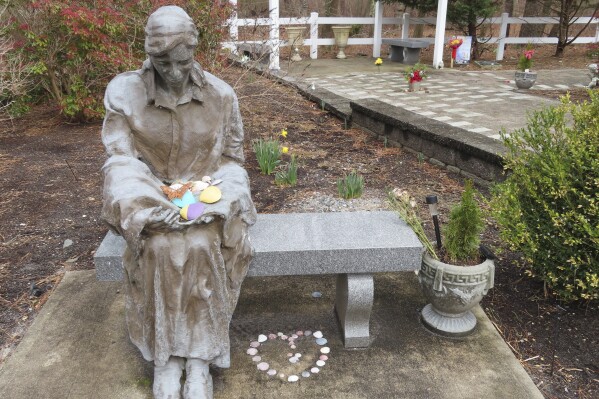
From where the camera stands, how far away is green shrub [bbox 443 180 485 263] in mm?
2879

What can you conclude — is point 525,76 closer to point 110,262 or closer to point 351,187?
point 351,187

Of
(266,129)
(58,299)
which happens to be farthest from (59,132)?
(58,299)

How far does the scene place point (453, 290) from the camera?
2812mm

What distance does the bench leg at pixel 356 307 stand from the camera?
110 inches

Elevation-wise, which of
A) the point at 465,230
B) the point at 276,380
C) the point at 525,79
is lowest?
the point at 276,380

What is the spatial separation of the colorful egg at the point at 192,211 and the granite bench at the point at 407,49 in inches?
464

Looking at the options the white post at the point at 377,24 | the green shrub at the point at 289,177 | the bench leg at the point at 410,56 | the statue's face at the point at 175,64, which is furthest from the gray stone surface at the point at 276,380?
the white post at the point at 377,24

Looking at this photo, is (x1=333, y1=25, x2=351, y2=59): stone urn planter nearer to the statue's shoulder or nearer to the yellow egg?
the statue's shoulder

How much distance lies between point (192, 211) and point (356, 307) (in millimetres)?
1057

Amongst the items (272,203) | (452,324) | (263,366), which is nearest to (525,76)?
(272,203)

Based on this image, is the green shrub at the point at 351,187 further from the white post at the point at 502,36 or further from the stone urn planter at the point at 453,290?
the white post at the point at 502,36

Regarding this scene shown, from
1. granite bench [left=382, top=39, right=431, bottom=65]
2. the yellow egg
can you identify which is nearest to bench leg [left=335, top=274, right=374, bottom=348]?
the yellow egg

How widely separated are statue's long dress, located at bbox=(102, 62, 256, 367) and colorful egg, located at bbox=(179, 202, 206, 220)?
0.17 ft

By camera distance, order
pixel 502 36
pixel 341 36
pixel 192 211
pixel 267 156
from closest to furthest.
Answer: pixel 192 211, pixel 267 156, pixel 502 36, pixel 341 36
